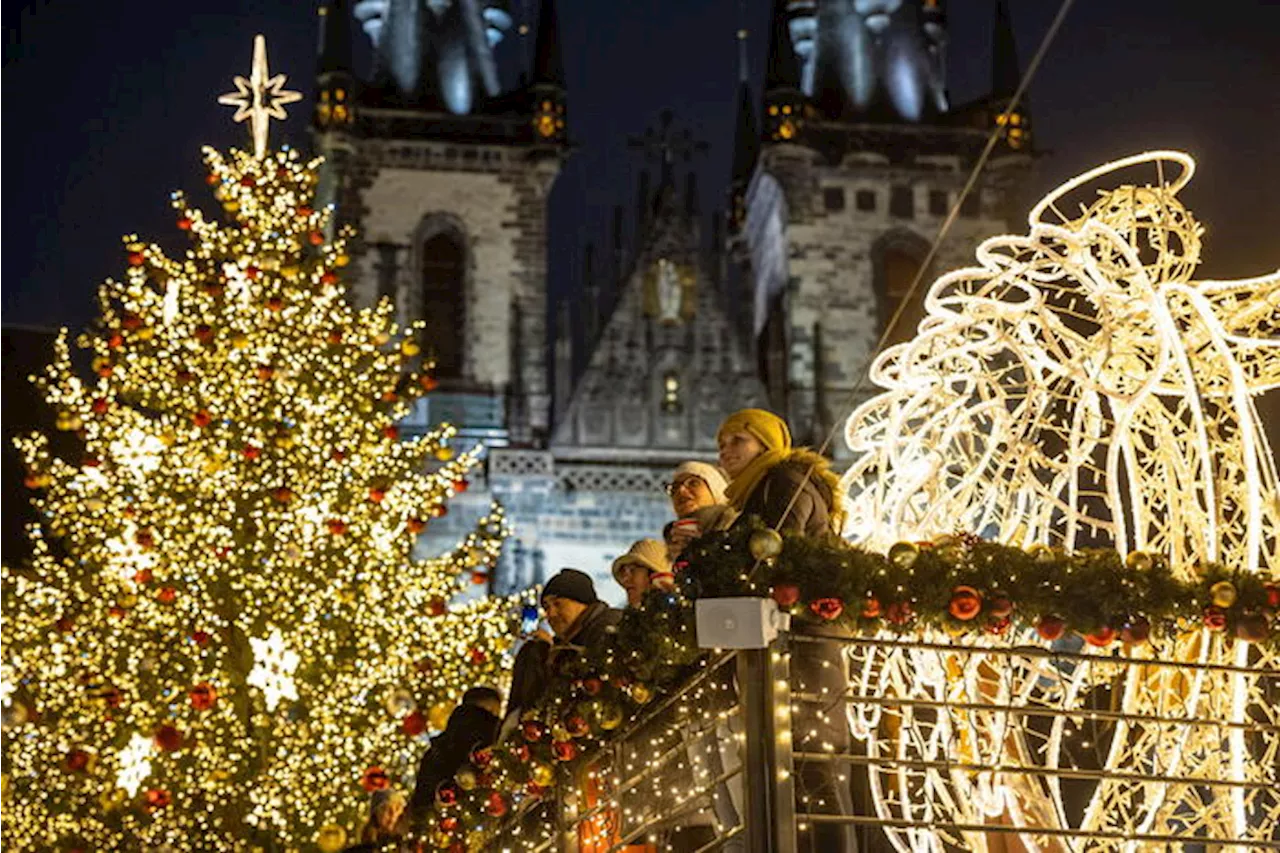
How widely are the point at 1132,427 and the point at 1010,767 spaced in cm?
211

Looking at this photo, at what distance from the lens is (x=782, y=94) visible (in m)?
28.2

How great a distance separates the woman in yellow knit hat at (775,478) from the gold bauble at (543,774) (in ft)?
3.40

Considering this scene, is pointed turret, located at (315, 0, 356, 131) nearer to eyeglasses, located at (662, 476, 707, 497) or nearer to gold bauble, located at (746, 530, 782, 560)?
eyeglasses, located at (662, 476, 707, 497)

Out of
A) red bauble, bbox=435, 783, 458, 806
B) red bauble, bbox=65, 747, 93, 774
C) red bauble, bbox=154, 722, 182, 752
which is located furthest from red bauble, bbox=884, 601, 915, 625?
red bauble, bbox=65, 747, 93, 774

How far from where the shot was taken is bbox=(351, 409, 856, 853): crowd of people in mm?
4906

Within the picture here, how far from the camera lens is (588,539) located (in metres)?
25.1

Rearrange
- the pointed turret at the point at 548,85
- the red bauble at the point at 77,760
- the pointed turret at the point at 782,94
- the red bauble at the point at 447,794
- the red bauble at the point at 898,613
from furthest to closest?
the pointed turret at the point at 782,94
the pointed turret at the point at 548,85
the red bauble at the point at 77,760
the red bauble at the point at 447,794
the red bauble at the point at 898,613

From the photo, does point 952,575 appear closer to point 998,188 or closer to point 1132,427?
point 1132,427

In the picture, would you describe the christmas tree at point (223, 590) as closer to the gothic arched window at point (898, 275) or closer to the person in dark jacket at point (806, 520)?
the person in dark jacket at point (806, 520)

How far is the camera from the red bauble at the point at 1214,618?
4.76 m

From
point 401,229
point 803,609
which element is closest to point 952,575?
point 803,609

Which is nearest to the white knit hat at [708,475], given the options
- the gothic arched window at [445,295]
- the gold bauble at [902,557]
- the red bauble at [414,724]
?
the gold bauble at [902,557]

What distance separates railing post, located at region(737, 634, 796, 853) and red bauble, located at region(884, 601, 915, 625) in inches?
12.2

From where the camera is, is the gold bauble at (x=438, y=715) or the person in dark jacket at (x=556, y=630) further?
the gold bauble at (x=438, y=715)
